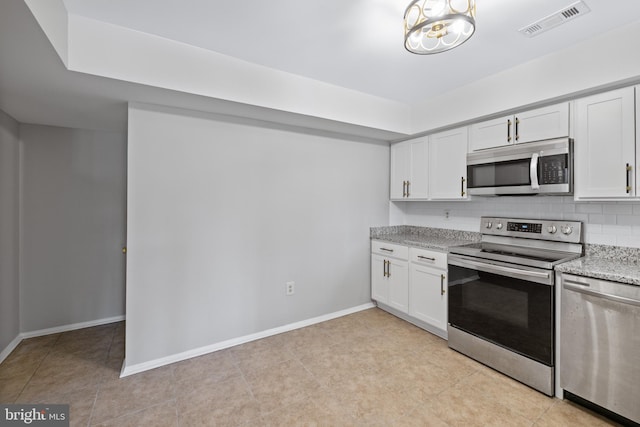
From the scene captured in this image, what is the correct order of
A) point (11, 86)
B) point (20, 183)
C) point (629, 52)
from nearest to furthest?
point (629, 52) < point (11, 86) < point (20, 183)

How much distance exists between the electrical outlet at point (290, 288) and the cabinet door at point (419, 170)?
1752mm

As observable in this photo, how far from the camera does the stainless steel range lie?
2.05 m

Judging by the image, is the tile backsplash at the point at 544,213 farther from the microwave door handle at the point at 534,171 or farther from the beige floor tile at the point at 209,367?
the beige floor tile at the point at 209,367

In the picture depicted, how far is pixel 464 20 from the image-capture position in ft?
4.56

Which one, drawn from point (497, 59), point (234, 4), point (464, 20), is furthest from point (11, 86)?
point (497, 59)

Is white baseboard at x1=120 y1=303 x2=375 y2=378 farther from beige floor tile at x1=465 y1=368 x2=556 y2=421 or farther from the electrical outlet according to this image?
beige floor tile at x1=465 y1=368 x2=556 y2=421

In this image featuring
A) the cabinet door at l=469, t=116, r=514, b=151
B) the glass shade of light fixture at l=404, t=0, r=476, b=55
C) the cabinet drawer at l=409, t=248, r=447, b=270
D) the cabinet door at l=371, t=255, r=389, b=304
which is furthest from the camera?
the cabinet door at l=371, t=255, r=389, b=304

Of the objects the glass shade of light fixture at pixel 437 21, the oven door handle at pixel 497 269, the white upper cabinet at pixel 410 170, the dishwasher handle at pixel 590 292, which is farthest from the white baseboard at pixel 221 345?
the glass shade of light fixture at pixel 437 21

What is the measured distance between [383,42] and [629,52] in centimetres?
157

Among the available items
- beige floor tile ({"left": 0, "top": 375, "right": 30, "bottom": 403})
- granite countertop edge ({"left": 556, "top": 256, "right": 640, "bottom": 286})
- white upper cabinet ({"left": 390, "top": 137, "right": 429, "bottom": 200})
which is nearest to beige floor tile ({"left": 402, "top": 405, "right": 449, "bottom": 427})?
granite countertop edge ({"left": 556, "top": 256, "right": 640, "bottom": 286})

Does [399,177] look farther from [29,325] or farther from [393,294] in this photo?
[29,325]

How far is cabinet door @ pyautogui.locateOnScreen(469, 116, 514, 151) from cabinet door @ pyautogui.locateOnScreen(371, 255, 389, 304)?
5.30 feet

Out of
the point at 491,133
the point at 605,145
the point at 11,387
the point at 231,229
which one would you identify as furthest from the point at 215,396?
the point at 605,145

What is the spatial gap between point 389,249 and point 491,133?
62.4 inches
